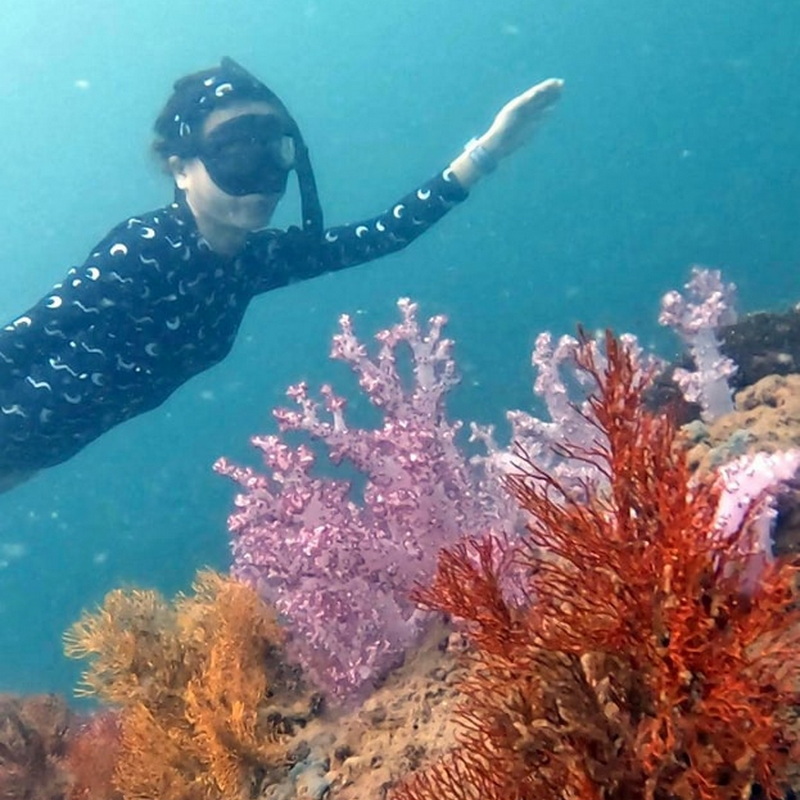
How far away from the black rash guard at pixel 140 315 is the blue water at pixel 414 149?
69.2 meters

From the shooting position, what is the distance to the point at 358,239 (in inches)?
278

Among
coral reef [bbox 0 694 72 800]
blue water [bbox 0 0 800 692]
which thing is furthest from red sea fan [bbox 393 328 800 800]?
blue water [bbox 0 0 800 692]

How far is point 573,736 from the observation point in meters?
2.20

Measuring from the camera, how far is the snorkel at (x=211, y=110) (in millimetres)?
6523

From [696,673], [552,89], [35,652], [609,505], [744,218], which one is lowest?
[696,673]

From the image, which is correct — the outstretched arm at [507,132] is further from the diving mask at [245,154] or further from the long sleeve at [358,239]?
the diving mask at [245,154]

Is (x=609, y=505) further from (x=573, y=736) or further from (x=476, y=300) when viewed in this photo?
(x=476, y=300)

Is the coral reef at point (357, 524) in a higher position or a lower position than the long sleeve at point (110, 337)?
lower

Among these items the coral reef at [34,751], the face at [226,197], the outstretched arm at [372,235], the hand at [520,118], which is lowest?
the coral reef at [34,751]

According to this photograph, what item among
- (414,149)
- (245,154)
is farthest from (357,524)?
(414,149)

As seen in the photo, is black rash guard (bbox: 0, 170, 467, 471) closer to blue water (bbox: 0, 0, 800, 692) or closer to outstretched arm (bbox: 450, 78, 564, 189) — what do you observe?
outstretched arm (bbox: 450, 78, 564, 189)

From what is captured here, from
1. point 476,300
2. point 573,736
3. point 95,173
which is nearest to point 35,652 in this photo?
A: point 573,736

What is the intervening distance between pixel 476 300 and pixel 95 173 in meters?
59.6

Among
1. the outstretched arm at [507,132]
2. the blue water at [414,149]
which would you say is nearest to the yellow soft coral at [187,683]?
the outstretched arm at [507,132]
